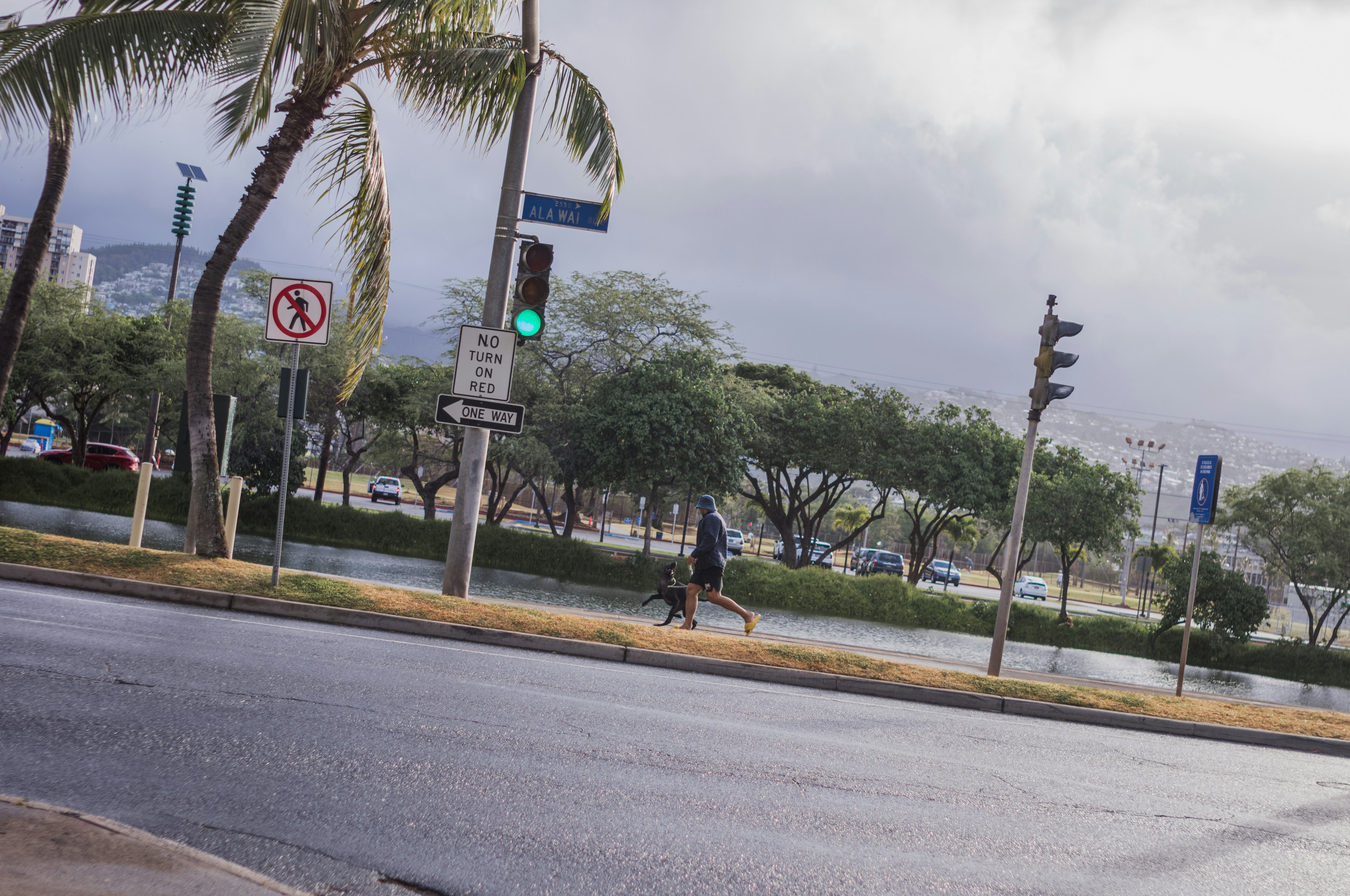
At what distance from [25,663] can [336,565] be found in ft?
48.2

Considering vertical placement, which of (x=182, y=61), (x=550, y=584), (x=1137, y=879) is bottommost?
(x=550, y=584)

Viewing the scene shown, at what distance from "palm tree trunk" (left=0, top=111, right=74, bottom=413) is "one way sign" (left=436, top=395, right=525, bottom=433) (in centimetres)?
639

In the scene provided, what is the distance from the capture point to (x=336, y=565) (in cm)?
2052

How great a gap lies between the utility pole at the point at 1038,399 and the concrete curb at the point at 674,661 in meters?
1.80

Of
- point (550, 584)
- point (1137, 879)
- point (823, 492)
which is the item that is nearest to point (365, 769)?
point (1137, 879)

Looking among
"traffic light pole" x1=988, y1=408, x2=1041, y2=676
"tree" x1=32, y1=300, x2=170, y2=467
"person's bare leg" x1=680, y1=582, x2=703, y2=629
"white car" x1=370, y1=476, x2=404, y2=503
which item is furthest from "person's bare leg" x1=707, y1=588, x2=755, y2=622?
"white car" x1=370, y1=476, x2=404, y2=503

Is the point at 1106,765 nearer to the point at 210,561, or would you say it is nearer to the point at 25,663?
the point at 25,663

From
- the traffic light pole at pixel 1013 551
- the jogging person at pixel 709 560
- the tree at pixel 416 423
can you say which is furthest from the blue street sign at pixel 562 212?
the tree at pixel 416 423

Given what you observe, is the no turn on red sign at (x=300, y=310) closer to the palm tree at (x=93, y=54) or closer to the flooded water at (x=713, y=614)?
the palm tree at (x=93, y=54)

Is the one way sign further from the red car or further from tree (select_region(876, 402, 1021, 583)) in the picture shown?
the red car

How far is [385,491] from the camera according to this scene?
58.5m

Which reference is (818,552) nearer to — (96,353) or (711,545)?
(96,353)

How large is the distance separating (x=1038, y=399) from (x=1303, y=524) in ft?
87.2

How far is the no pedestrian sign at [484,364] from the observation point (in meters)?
11.0
